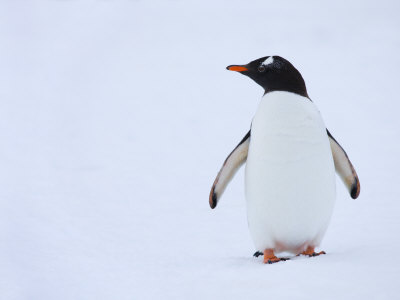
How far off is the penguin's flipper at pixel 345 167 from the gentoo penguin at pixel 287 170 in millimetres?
83

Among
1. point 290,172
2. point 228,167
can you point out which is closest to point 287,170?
point 290,172

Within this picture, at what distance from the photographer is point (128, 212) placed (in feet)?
13.0

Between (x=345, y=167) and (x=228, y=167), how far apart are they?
1.63ft

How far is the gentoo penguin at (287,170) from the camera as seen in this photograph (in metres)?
2.15

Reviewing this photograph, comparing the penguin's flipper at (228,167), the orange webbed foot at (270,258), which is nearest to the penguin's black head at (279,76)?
the penguin's flipper at (228,167)

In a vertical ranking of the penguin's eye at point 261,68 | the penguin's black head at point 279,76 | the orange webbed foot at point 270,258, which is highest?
the penguin's eye at point 261,68

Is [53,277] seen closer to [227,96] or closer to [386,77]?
[227,96]

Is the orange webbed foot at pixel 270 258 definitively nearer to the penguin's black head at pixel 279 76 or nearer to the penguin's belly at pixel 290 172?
the penguin's belly at pixel 290 172

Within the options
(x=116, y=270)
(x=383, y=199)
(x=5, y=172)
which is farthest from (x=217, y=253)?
(x=5, y=172)

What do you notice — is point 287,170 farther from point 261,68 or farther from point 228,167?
point 261,68

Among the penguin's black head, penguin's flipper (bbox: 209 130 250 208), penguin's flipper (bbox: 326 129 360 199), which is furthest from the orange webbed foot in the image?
the penguin's black head

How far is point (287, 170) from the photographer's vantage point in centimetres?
215

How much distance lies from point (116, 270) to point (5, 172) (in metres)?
2.72

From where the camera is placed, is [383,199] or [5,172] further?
[5,172]
